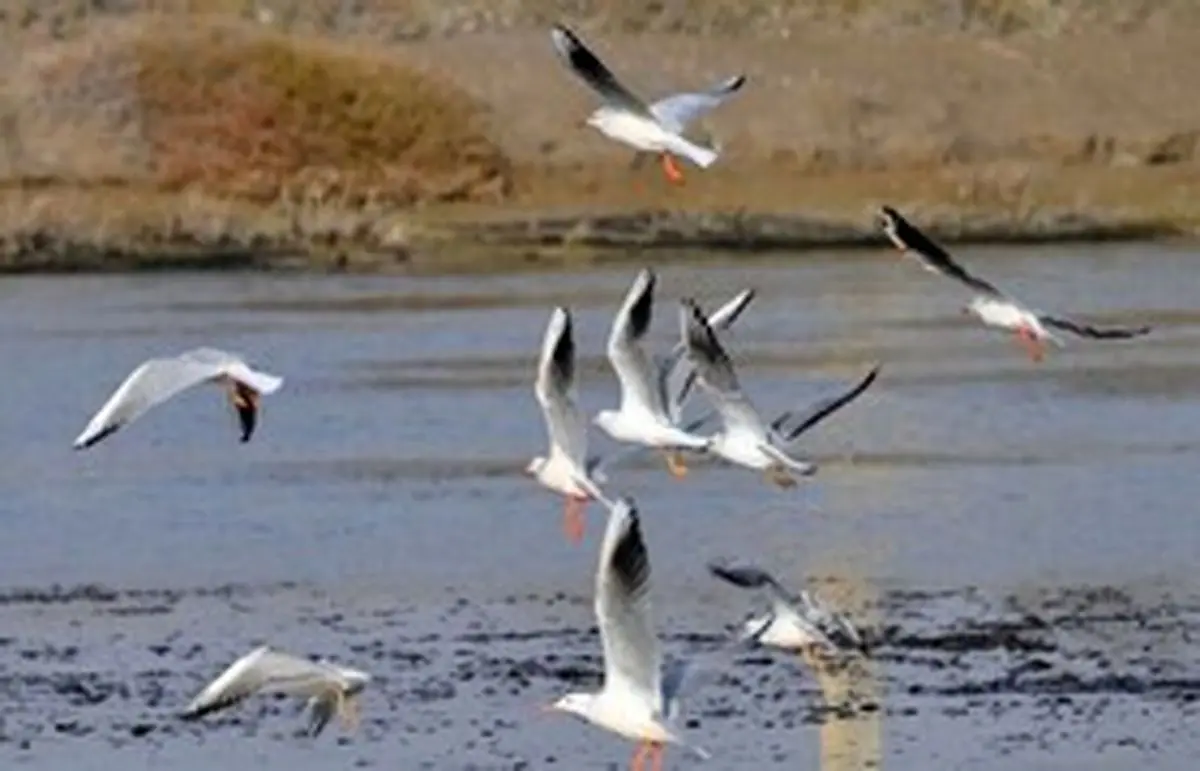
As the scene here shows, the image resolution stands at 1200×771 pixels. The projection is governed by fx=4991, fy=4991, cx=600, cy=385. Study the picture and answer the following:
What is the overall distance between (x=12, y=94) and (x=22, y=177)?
4.54 feet

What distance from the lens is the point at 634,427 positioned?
15633 millimetres

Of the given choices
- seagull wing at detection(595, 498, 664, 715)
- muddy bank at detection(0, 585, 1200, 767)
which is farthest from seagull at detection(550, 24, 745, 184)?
seagull wing at detection(595, 498, 664, 715)

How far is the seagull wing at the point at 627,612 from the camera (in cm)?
1305

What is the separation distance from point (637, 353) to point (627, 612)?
2.19 meters

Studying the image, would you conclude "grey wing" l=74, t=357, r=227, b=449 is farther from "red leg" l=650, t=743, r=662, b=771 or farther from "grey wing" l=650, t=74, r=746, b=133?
"grey wing" l=650, t=74, r=746, b=133

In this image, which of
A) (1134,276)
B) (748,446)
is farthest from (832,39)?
(748,446)

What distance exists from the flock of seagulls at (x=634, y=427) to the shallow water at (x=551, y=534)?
1.61ft

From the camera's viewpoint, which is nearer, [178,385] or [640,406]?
[178,385]

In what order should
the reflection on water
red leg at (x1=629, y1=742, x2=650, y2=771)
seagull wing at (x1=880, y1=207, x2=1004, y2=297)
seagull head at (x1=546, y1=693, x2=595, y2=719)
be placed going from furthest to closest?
the reflection on water
seagull wing at (x1=880, y1=207, x2=1004, y2=297)
red leg at (x1=629, y1=742, x2=650, y2=771)
seagull head at (x1=546, y1=693, x2=595, y2=719)

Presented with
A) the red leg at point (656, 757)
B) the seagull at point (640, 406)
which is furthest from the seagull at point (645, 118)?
the red leg at point (656, 757)

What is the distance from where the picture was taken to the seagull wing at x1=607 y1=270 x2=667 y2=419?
49.5 feet

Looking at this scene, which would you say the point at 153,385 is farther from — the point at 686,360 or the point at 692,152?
the point at 692,152

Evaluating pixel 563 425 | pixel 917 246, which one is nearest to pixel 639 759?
pixel 563 425

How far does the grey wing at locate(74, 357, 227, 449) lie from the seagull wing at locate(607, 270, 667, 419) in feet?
4.15
